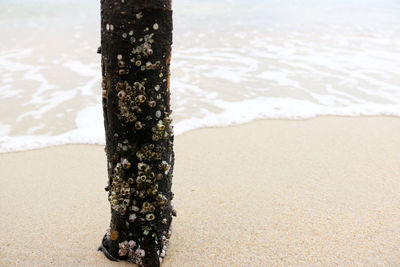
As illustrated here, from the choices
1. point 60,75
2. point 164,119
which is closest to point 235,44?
point 60,75

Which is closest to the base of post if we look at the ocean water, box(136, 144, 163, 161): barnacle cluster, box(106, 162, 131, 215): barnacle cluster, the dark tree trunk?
the dark tree trunk

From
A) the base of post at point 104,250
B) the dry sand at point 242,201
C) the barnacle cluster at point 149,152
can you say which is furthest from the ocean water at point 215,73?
the barnacle cluster at point 149,152

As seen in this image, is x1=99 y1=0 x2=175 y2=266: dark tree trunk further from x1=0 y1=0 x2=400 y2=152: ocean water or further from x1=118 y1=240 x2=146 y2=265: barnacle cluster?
x1=0 y1=0 x2=400 y2=152: ocean water

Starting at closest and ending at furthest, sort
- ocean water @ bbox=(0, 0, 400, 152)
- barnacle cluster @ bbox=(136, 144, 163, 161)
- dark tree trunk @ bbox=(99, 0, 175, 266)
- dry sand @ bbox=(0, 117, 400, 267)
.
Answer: dark tree trunk @ bbox=(99, 0, 175, 266)
barnacle cluster @ bbox=(136, 144, 163, 161)
dry sand @ bbox=(0, 117, 400, 267)
ocean water @ bbox=(0, 0, 400, 152)

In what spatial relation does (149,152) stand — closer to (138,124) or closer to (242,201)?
(138,124)

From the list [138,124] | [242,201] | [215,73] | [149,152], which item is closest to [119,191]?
[149,152]

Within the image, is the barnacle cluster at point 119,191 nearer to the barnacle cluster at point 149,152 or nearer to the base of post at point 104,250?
the barnacle cluster at point 149,152
